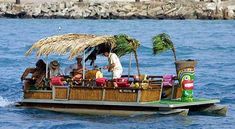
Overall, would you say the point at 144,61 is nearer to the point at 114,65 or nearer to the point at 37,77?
the point at 37,77

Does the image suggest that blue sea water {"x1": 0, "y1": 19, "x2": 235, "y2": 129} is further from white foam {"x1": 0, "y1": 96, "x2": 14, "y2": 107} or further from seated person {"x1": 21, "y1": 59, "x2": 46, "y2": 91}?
seated person {"x1": 21, "y1": 59, "x2": 46, "y2": 91}

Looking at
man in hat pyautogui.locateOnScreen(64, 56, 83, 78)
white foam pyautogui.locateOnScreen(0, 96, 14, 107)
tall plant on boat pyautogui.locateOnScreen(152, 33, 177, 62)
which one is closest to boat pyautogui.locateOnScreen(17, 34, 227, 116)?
man in hat pyautogui.locateOnScreen(64, 56, 83, 78)

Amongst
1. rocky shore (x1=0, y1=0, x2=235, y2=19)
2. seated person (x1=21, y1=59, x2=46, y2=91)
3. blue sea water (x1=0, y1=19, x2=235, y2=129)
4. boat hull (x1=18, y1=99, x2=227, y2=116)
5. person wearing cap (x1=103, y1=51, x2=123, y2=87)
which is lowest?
rocky shore (x1=0, y1=0, x2=235, y2=19)

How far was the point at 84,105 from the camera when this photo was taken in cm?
2231

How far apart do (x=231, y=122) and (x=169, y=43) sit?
8.34 ft

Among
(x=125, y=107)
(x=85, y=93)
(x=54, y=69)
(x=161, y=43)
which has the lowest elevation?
(x=125, y=107)

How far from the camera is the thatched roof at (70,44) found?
22.4 m

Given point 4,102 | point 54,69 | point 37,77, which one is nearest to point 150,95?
point 54,69

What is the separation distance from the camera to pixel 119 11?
76625mm

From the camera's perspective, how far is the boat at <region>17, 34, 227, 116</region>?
2186 centimetres

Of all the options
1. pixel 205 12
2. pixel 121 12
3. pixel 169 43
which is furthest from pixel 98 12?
pixel 169 43

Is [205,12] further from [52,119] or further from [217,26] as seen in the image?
[52,119]

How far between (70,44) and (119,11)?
2130 inches

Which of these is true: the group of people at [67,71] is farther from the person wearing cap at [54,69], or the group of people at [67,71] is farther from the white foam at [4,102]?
the white foam at [4,102]
